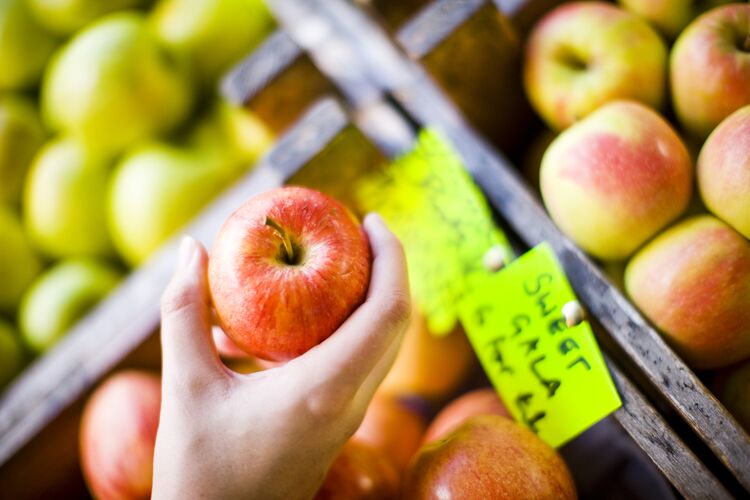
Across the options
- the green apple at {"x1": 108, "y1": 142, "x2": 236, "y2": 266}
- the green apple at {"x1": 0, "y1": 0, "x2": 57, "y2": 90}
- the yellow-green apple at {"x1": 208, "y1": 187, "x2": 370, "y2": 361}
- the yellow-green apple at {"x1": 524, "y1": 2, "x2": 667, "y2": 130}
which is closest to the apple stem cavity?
the yellow-green apple at {"x1": 208, "y1": 187, "x2": 370, "y2": 361}

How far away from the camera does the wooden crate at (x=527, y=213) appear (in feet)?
2.09

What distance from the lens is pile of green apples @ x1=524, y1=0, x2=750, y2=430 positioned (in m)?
0.68

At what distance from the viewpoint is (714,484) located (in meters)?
0.62

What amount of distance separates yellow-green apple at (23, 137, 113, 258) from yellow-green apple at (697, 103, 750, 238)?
3.98 ft

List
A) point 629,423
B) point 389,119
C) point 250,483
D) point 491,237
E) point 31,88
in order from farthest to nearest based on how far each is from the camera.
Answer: point 31,88 → point 389,119 → point 491,237 → point 629,423 → point 250,483

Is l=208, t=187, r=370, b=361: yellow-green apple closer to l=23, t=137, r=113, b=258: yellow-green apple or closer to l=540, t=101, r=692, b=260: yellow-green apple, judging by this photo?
l=540, t=101, r=692, b=260: yellow-green apple

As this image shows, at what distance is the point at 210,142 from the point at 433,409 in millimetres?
754

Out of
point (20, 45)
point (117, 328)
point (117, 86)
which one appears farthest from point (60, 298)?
point (20, 45)

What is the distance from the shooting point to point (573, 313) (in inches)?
27.5

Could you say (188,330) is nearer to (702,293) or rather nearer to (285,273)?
(285,273)

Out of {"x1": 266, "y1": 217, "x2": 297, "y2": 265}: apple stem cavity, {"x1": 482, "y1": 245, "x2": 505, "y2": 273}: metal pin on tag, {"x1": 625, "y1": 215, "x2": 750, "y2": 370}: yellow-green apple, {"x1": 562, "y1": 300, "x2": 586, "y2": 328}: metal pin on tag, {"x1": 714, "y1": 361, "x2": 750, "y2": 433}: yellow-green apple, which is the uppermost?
{"x1": 266, "y1": 217, "x2": 297, "y2": 265}: apple stem cavity

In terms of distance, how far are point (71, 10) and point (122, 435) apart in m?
1.03

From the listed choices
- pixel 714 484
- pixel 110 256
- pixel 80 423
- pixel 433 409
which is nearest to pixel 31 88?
pixel 110 256

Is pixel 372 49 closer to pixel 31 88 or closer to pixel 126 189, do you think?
pixel 126 189
